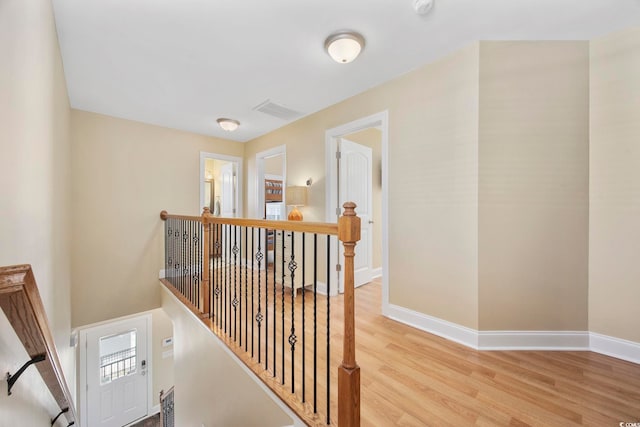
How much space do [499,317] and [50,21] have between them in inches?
156

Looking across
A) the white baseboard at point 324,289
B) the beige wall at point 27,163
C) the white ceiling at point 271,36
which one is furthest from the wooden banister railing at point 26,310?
the white baseboard at point 324,289

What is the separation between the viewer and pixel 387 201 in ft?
8.86

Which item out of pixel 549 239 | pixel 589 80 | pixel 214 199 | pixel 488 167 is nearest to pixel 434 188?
pixel 488 167

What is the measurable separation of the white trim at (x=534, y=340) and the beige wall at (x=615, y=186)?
154mm

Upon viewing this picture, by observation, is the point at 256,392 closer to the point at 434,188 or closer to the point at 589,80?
the point at 434,188

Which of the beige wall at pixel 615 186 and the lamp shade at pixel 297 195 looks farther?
A: the lamp shade at pixel 297 195

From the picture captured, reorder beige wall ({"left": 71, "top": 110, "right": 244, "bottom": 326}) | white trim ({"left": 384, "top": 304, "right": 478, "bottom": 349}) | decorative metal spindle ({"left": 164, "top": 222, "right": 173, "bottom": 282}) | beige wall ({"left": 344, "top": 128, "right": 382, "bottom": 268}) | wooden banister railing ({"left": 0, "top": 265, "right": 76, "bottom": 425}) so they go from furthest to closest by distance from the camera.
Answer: beige wall ({"left": 344, "top": 128, "right": 382, "bottom": 268}), decorative metal spindle ({"left": 164, "top": 222, "right": 173, "bottom": 282}), beige wall ({"left": 71, "top": 110, "right": 244, "bottom": 326}), white trim ({"left": 384, "top": 304, "right": 478, "bottom": 349}), wooden banister railing ({"left": 0, "top": 265, "right": 76, "bottom": 425})

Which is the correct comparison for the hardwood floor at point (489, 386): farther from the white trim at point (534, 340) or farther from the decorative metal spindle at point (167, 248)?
the decorative metal spindle at point (167, 248)

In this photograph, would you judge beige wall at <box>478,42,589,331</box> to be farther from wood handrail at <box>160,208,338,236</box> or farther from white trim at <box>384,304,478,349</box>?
wood handrail at <box>160,208,338,236</box>

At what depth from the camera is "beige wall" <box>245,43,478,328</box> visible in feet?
7.03

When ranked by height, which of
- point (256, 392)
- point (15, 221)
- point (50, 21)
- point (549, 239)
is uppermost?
point (50, 21)

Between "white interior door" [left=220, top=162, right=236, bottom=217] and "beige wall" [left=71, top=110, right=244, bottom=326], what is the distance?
85cm

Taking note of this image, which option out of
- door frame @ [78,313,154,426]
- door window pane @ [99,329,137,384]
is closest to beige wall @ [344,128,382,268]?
door frame @ [78,313,154,426]

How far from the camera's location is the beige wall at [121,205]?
11.2 ft
